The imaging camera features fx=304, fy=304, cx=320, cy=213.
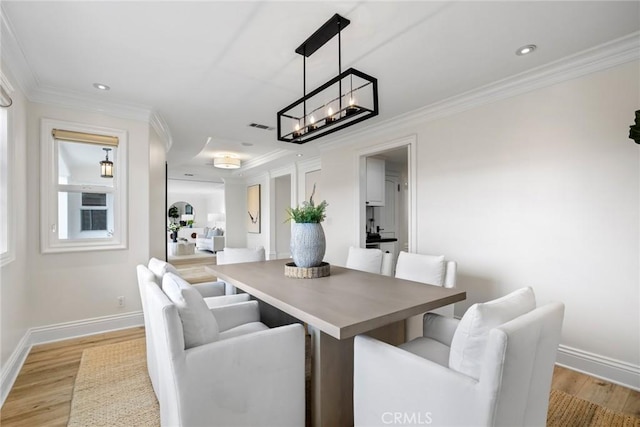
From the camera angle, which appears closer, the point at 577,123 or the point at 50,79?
the point at 577,123

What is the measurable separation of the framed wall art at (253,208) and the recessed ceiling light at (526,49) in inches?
260

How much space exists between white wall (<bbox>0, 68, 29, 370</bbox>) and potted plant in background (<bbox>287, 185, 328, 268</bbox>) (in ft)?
6.78

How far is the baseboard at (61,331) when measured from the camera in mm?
2332

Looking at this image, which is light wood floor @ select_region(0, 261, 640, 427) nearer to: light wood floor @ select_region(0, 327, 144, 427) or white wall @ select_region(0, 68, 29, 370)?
light wood floor @ select_region(0, 327, 144, 427)

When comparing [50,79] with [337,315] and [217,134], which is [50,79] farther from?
[337,315]

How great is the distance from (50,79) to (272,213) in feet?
17.1

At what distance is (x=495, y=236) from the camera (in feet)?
9.55

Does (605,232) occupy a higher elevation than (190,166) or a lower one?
lower

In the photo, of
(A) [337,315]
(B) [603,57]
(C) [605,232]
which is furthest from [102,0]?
(C) [605,232]

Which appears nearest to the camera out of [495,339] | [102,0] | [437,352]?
[495,339]

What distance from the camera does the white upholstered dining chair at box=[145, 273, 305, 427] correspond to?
50.4 inches

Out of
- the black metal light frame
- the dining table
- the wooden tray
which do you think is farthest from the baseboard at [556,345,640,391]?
the black metal light frame

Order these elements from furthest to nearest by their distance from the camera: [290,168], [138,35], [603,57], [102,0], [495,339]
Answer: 1. [290,168]
2. [603,57]
3. [138,35]
4. [102,0]
5. [495,339]

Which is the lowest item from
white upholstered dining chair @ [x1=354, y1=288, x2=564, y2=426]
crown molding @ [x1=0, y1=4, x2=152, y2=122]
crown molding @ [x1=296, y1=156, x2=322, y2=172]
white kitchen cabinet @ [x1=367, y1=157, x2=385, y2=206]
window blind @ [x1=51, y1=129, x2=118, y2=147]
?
white upholstered dining chair @ [x1=354, y1=288, x2=564, y2=426]
